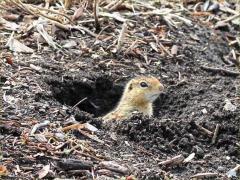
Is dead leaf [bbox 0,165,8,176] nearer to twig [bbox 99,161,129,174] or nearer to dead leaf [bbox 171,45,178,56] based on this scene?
twig [bbox 99,161,129,174]

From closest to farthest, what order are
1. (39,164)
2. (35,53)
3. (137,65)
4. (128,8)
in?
(39,164) → (35,53) → (137,65) → (128,8)

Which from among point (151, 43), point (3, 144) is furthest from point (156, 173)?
point (151, 43)

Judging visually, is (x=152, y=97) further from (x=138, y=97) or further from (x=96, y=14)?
(x=96, y=14)

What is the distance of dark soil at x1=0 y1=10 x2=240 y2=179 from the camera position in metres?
4.83

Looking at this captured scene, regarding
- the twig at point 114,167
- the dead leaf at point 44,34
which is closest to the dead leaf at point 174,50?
the dead leaf at point 44,34

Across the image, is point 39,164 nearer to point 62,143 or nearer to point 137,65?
point 62,143

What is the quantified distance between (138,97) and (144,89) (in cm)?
25

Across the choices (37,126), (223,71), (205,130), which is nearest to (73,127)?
(37,126)

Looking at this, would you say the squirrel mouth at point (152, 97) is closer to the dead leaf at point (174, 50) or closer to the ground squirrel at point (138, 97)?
the ground squirrel at point (138, 97)

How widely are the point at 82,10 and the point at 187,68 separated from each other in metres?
1.44

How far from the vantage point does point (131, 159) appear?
15.5 ft

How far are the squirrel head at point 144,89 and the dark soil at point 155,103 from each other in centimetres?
13

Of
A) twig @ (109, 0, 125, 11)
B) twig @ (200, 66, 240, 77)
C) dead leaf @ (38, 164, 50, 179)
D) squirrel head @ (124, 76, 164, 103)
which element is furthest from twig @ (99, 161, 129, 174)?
twig @ (109, 0, 125, 11)

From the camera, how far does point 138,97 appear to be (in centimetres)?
720
